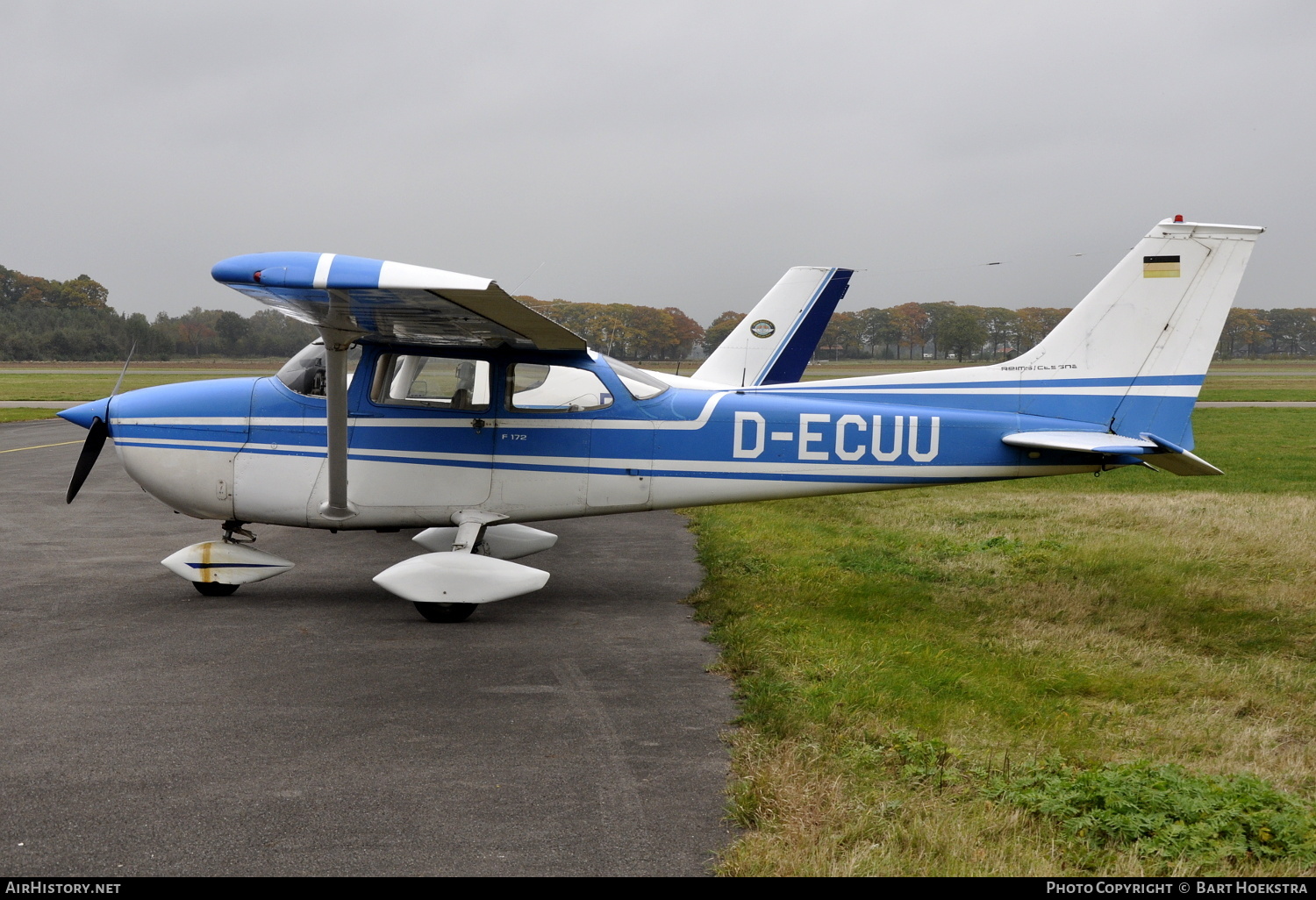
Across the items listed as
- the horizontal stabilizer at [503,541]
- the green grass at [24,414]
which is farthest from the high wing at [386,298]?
the green grass at [24,414]

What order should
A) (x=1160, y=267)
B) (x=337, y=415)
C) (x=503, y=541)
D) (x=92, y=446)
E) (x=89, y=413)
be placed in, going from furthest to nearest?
(x=503, y=541) < (x=92, y=446) < (x=89, y=413) < (x=1160, y=267) < (x=337, y=415)

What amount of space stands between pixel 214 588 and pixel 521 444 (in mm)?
2714

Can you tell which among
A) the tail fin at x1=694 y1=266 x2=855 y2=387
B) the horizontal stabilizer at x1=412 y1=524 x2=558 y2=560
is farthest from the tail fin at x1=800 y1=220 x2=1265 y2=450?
the tail fin at x1=694 y1=266 x2=855 y2=387

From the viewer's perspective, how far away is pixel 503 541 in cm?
916

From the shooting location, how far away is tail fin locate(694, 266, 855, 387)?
18047 millimetres

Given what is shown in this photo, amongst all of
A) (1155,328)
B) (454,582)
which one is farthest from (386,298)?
(1155,328)

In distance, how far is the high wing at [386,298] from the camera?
18.7ft

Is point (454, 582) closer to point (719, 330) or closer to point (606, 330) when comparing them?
point (606, 330)

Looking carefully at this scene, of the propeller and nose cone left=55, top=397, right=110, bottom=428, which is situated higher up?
nose cone left=55, top=397, right=110, bottom=428

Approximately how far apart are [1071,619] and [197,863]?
6192 millimetres

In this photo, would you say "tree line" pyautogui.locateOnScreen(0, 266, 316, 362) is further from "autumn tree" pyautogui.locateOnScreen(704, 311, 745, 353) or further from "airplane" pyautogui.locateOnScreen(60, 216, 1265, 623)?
"airplane" pyautogui.locateOnScreen(60, 216, 1265, 623)

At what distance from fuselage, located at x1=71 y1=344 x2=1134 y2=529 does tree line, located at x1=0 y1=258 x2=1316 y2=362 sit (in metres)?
19.1

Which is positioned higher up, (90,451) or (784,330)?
(784,330)

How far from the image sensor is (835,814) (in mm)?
3764
